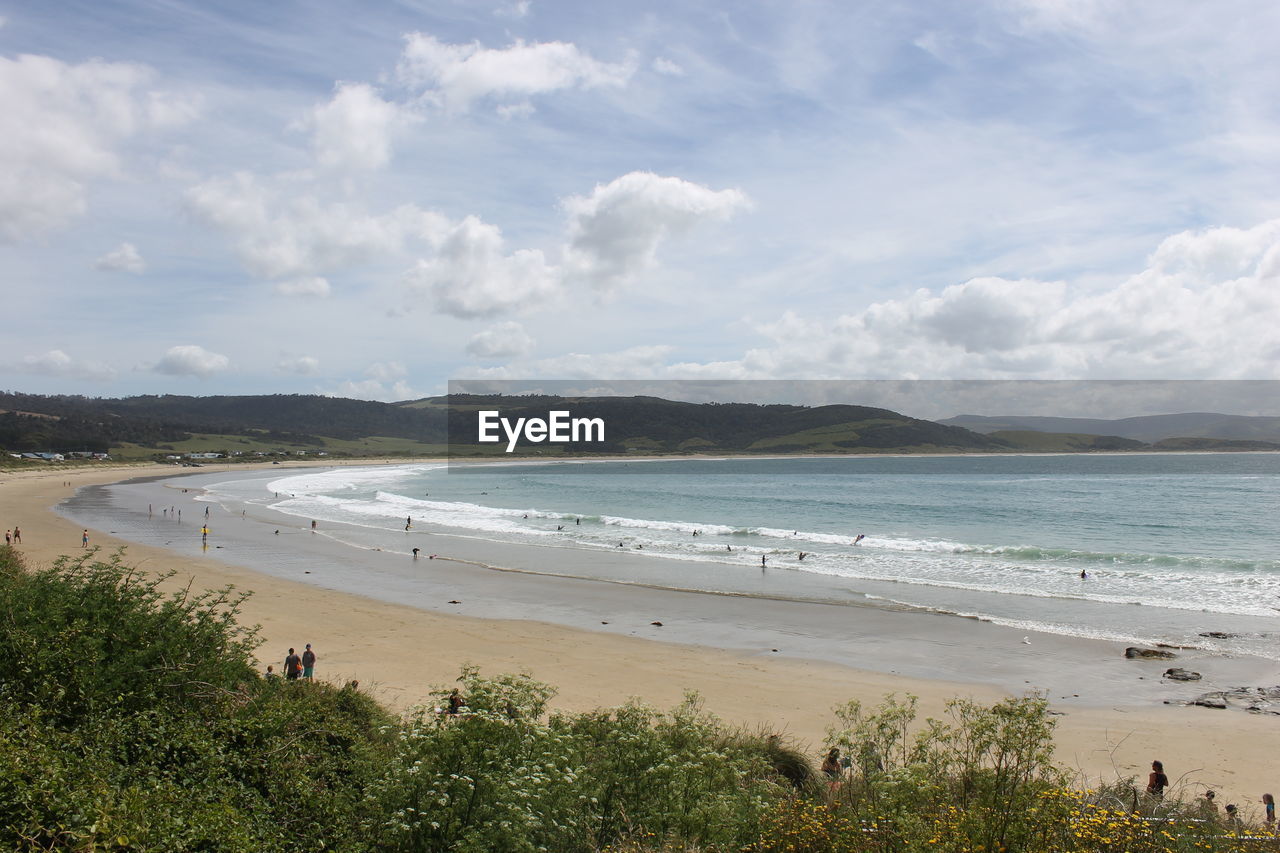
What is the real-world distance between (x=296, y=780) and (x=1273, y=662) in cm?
2348

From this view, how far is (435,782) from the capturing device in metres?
6.48

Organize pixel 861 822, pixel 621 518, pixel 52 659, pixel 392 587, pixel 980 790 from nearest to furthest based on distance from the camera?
pixel 861 822 → pixel 980 790 → pixel 52 659 → pixel 392 587 → pixel 621 518

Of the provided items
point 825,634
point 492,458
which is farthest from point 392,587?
point 492,458

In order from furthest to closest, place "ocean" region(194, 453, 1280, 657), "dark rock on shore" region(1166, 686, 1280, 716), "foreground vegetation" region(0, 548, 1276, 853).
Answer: "ocean" region(194, 453, 1280, 657) < "dark rock on shore" region(1166, 686, 1280, 716) < "foreground vegetation" region(0, 548, 1276, 853)

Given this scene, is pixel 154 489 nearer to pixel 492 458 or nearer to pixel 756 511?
pixel 756 511

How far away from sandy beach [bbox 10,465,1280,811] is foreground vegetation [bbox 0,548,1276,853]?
4.36 meters

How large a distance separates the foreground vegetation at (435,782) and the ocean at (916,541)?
1865 cm

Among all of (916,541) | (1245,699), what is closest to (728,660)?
(1245,699)

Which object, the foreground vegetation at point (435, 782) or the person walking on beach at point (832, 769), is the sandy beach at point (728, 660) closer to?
the person walking on beach at point (832, 769)

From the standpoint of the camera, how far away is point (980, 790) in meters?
7.03

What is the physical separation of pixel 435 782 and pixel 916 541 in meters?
40.6

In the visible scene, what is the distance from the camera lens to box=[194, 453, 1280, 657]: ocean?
87.6 feet

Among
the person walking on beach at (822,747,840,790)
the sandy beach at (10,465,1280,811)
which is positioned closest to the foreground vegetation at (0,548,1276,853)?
the person walking on beach at (822,747,840,790)

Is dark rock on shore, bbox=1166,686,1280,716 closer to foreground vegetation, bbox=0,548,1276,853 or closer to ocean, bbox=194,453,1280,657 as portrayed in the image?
ocean, bbox=194,453,1280,657
